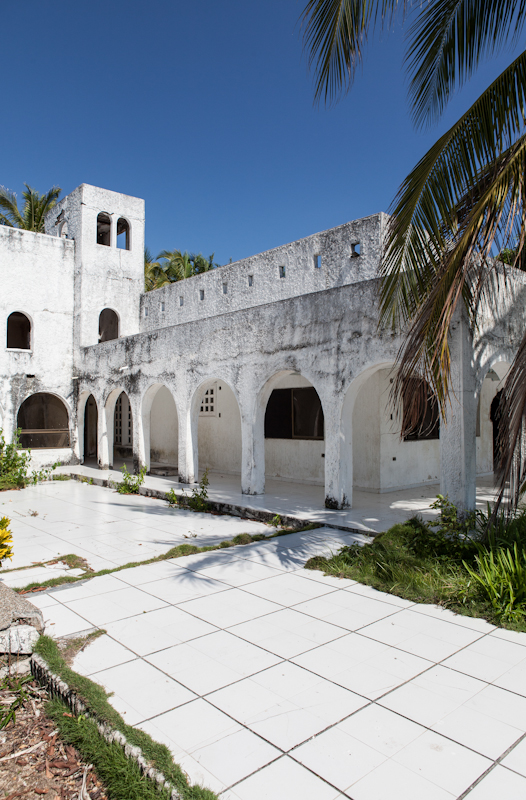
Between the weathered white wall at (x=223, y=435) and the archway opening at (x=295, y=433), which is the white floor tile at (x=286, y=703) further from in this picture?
the weathered white wall at (x=223, y=435)

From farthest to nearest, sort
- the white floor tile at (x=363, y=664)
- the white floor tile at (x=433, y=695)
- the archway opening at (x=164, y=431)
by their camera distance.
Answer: the archway opening at (x=164, y=431) → the white floor tile at (x=363, y=664) → the white floor tile at (x=433, y=695)

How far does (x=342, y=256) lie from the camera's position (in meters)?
12.1

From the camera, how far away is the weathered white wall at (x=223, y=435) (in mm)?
14516

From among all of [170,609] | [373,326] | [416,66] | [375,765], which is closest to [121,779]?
[375,765]

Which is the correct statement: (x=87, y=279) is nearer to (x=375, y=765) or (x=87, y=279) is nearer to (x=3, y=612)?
(x=3, y=612)

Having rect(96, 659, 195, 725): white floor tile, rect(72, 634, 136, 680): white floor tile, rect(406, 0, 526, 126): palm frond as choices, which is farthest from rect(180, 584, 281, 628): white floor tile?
rect(406, 0, 526, 126): palm frond

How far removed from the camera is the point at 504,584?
4.60 metres

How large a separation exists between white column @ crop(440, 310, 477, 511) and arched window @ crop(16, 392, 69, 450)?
1602cm

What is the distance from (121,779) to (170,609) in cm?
221

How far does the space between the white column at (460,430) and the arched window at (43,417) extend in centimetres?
A: 1602

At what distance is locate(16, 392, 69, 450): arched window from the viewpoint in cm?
2000

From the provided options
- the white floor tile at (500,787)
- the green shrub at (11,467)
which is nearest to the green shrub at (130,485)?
the green shrub at (11,467)

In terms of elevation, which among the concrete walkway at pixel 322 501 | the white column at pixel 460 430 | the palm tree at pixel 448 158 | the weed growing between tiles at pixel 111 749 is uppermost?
the palm tree at pixel 448 158

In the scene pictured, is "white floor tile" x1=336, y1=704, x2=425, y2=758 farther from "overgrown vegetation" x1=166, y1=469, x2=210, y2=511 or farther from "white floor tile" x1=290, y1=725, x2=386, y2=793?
"overgrown vegetation" x1=166, y1=469, x2=210, y2=511
